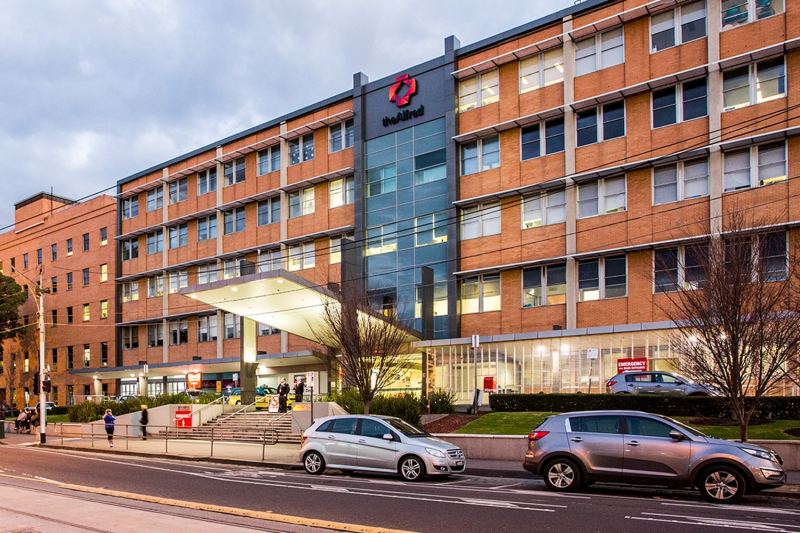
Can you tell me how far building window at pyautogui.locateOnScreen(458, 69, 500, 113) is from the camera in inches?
1484

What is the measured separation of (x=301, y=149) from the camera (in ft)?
155

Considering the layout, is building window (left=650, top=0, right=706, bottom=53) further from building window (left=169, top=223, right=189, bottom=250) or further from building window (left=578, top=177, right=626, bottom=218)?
building window (left=169, top=223, right=189, bottom=250)

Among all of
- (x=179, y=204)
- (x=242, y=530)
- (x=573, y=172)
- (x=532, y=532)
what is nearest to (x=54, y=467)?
(x=242, y=530)

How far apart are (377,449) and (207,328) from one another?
3825cm

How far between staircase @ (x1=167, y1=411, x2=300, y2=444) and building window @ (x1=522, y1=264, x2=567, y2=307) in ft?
42.6

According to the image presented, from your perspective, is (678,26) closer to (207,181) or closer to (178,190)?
(207,181)

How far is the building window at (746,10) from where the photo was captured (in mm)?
29375

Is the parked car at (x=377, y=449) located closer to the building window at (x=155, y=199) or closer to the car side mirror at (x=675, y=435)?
the car side mirror at (x=675, y=435)

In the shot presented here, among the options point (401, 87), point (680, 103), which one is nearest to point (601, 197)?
point (680, 103)

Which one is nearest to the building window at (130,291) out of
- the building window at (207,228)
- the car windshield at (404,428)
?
the building window at (207,228)

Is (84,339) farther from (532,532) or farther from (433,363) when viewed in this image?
(532,532)

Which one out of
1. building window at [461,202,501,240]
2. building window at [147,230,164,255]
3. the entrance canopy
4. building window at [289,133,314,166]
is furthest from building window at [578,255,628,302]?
building window at [147,230,164,255]

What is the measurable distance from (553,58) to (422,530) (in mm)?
30176

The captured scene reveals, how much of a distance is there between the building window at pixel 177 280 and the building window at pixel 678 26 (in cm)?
3754
